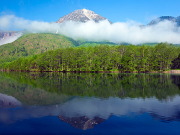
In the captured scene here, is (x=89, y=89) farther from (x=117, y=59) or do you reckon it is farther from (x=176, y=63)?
(x=176, y=63)

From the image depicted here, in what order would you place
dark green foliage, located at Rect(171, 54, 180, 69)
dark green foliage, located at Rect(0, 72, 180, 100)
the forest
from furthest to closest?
dark green foliage, located at Rect(171, 54, 180, 69) < the forest < dark green foliage, located at Rect(0, 72, 180, 100)

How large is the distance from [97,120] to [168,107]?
37.6 feet

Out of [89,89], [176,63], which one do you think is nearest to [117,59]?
[176,63]

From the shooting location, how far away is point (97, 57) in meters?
147

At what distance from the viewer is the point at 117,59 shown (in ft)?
457

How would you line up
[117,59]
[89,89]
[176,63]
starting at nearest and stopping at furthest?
[89,89] → [176,63] → [117,59]

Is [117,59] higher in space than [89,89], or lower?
higher

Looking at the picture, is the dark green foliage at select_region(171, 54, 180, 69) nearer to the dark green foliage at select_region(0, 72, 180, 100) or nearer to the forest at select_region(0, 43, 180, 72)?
the forest at select_region(0, 43, 180, 72)

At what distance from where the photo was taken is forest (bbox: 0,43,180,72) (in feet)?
435

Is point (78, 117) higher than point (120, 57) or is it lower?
lower

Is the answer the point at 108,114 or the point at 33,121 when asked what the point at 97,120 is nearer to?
the point at 108,114

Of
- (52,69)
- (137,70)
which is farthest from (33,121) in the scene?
(52,69)

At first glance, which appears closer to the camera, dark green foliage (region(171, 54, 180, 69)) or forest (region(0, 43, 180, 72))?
forest (region(0, 43, 180, 72))

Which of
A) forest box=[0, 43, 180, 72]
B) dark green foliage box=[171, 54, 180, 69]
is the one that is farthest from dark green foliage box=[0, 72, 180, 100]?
dark green foliage box=[171, 54, 180, 69]
